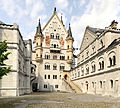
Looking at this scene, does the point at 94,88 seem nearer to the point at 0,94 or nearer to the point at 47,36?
the point at 0,94

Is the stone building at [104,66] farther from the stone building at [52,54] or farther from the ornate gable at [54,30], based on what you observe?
the ornate gable at [54,30]

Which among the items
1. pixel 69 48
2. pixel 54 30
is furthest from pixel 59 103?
pixel 54 30

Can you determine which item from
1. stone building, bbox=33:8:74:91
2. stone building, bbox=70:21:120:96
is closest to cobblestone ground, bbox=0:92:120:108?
stone building, bbox=70:21:120:96

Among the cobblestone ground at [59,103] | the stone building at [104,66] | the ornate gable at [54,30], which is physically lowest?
the cobblestone ground at [59,103]

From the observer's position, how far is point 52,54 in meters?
52.0

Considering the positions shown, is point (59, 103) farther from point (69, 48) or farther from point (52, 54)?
point (69, 48)

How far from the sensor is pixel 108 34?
26875 millimetres

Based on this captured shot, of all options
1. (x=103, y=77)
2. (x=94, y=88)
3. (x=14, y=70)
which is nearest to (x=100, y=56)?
(x=103, y=77)

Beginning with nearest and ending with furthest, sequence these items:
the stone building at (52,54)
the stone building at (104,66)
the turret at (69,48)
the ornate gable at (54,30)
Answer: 1. the stone building at (104,66)
2. the stone building at (52,54)
3. the turret at (69,48)
4. the ornate gable at (54,30)

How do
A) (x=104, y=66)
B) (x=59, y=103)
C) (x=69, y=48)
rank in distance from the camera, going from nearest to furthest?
(x=59, y=103) < (x=104, y=66) < (x=69, y=48)

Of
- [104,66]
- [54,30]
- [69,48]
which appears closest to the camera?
[104,66]

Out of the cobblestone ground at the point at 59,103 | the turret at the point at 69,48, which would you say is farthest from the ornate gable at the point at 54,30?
the cobblestone ground at the point at 59,103

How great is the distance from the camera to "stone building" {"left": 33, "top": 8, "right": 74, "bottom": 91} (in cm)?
4925

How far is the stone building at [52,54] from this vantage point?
162 feet
